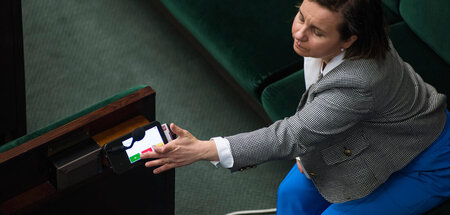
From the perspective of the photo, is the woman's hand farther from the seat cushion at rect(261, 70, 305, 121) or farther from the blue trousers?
the seat cushion at rect(261, 70, 305, 121)

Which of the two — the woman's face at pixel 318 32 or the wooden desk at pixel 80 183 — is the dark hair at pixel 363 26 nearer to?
the woman's face at pixel 318 32

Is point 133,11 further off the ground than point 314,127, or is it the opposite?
point 133,11

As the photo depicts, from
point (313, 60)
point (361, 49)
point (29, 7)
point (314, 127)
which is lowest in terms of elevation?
point (314, 127)

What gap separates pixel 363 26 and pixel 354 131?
0.36 m

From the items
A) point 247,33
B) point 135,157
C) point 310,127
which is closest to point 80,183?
point 135,157

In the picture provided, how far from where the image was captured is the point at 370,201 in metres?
1.89

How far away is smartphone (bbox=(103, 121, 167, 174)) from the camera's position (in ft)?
5.34

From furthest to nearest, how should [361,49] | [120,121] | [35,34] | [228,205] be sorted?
[35,34], [228,205], [120,121], [361,49]

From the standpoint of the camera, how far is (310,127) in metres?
1.66

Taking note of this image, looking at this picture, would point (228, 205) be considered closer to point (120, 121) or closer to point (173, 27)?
point (120, 121)

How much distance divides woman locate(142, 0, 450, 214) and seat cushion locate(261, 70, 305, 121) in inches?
18.2

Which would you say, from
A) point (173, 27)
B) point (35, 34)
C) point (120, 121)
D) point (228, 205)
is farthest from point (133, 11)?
point (120, 121)

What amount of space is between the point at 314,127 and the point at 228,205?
99 centimetres

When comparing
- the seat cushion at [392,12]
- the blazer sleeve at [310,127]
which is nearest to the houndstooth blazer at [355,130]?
the blazer sleeve at [310,127]
